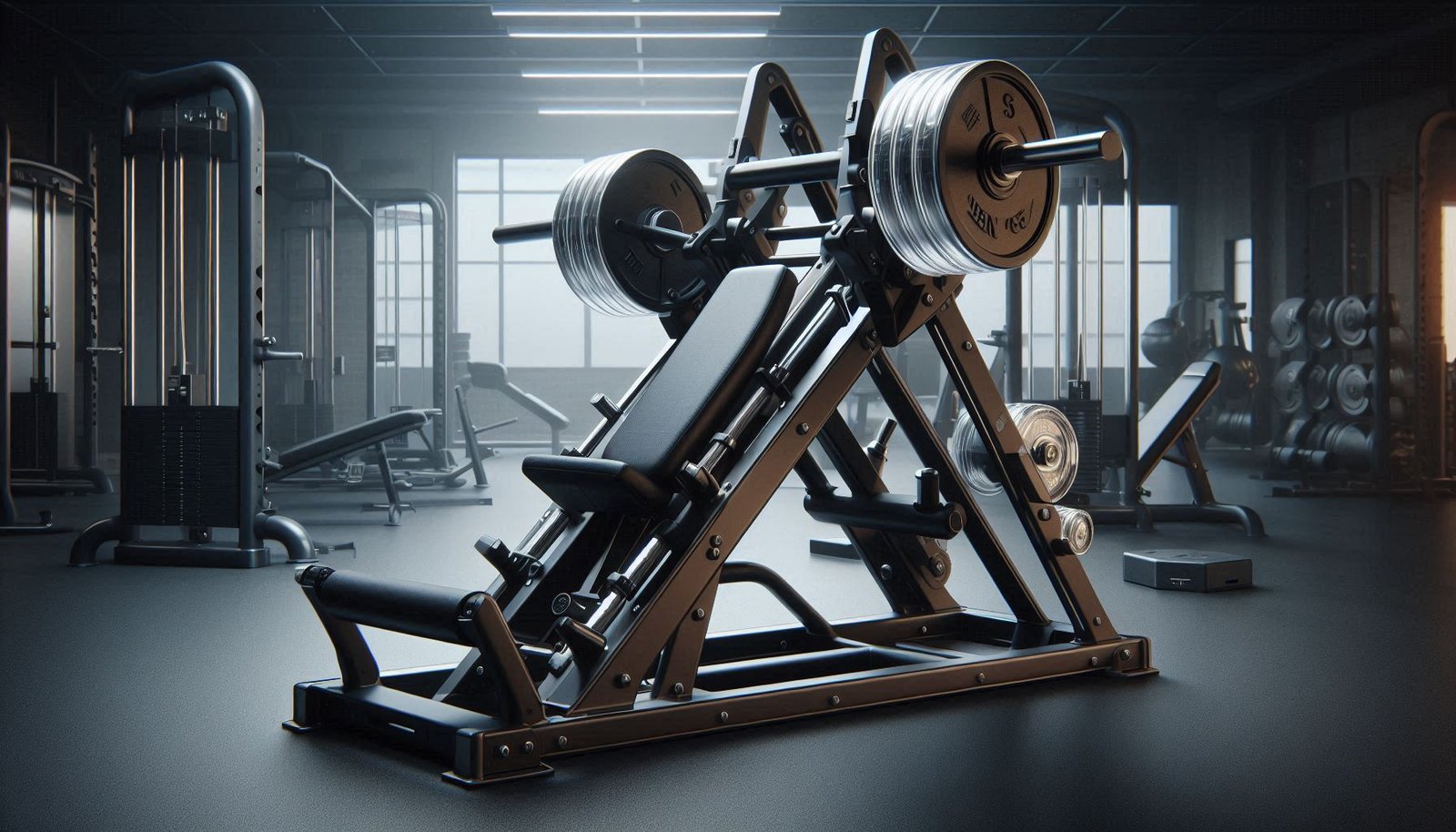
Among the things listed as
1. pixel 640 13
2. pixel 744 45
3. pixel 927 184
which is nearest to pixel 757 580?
pixel 927 184

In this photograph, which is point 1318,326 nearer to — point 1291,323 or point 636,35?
point 1291,323

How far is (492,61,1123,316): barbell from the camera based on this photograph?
Answer: 2.09 metres

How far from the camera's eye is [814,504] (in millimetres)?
2758

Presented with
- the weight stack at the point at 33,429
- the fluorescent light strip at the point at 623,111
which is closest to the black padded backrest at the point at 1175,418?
the weight stack at the point at 33,429

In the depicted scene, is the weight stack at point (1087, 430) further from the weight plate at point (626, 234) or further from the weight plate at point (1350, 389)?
the weight plate at point (626, 234)

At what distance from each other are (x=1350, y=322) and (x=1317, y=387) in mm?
654

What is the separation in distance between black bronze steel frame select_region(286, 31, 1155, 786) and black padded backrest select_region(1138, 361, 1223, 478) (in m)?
2.85

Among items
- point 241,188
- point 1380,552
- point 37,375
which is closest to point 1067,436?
point 1380,552

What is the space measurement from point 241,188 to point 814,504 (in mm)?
2630

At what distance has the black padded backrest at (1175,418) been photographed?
5.53 meters

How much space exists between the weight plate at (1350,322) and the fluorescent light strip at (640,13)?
12.9 feet

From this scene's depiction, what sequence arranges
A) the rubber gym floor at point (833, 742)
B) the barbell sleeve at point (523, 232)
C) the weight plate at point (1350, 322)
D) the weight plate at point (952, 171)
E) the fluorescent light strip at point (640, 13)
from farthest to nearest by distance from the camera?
the fluorescent light strip at point (640, 13) < the weight plate at point (1350, 322) < the barbell sleeve at point (523, 232) < the weight plate at point (952, 171) < the rubber gym floor at point (833, 742)

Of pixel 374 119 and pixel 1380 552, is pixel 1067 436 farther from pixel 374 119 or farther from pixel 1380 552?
pixel 374 119

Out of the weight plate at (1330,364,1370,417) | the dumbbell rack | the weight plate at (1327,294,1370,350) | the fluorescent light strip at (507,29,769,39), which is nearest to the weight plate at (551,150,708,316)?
the dumbbell rack
